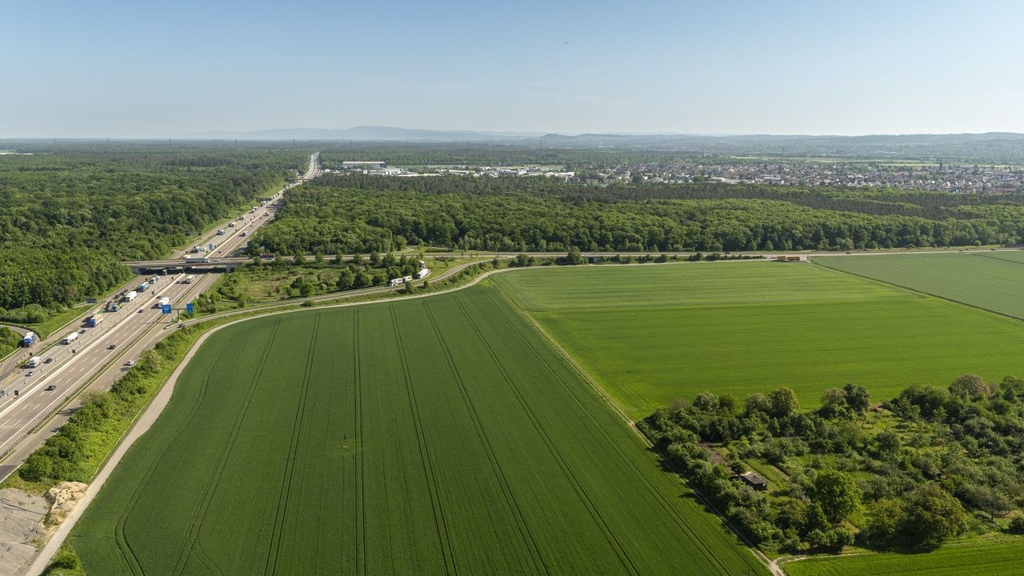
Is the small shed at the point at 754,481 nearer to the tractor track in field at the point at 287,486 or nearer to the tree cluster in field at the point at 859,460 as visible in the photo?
the tree cluster in field at the point at 859,460

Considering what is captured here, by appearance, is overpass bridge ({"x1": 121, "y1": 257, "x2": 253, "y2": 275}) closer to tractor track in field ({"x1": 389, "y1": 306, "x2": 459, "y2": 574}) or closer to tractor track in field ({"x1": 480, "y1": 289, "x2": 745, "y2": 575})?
tractor track in field ({"x1": 389, "y1": 306, "x2": 459, "y2": 574})

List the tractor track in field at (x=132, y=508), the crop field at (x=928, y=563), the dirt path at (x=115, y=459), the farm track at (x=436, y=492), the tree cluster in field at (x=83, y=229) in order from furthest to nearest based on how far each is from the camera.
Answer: the tree cluster in field at (x=83, y=229) < the dirt path at (x=115, y=459) < the farm track at (x=436, y=492) < the tractor track in field at (x=132, y=508) < the crop field at (x=928, y=563)

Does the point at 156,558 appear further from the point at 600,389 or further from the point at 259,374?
the point at 600,389

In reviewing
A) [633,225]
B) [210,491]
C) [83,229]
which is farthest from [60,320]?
[633,225]

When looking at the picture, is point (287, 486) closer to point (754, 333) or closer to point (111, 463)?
point (111, 463)

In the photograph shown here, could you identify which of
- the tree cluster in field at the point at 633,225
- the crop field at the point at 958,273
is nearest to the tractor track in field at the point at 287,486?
the tree cluster in field at the point at 633,225

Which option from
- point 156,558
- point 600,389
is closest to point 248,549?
point 156,558

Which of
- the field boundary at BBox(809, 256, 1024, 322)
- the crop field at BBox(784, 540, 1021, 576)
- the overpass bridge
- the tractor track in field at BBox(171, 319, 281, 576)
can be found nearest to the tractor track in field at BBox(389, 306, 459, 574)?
the tractor track in field at BBox(171, 319, 281, 576)
